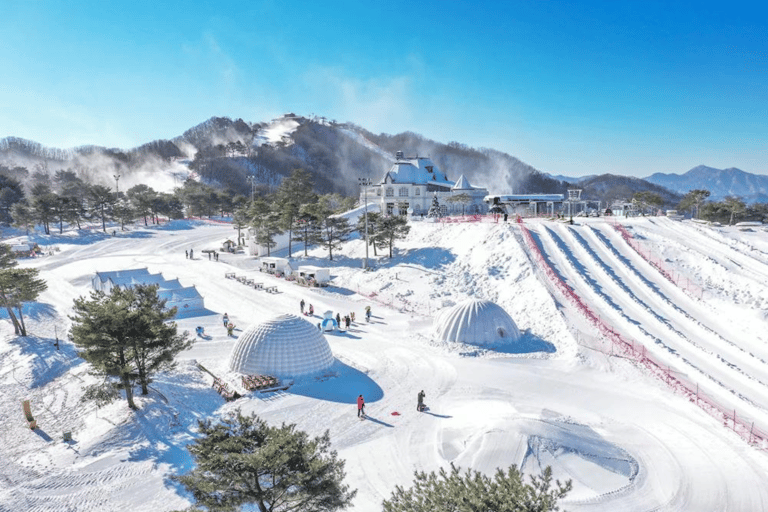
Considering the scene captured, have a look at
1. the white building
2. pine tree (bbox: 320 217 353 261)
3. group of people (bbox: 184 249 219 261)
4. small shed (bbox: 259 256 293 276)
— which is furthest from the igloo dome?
the white building

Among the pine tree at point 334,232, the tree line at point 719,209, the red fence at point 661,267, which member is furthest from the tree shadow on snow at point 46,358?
the tree line at point 719,209

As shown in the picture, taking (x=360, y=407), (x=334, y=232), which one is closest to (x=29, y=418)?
(x=360, y=407)

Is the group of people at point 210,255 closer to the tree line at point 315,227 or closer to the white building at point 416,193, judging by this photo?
the tree line at point 315,227

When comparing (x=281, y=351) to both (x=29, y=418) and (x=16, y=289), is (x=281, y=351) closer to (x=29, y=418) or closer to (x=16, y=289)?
(x=29, y=418)

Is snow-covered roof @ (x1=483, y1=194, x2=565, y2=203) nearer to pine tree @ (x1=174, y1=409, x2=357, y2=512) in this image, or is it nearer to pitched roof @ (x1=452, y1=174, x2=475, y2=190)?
pitched roof @ (x1=452, y1=174, x2=475, y2=190)

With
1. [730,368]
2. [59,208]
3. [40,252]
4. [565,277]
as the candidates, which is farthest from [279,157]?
[730,368]

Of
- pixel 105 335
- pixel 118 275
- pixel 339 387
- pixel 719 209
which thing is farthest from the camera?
pixel 719 209
